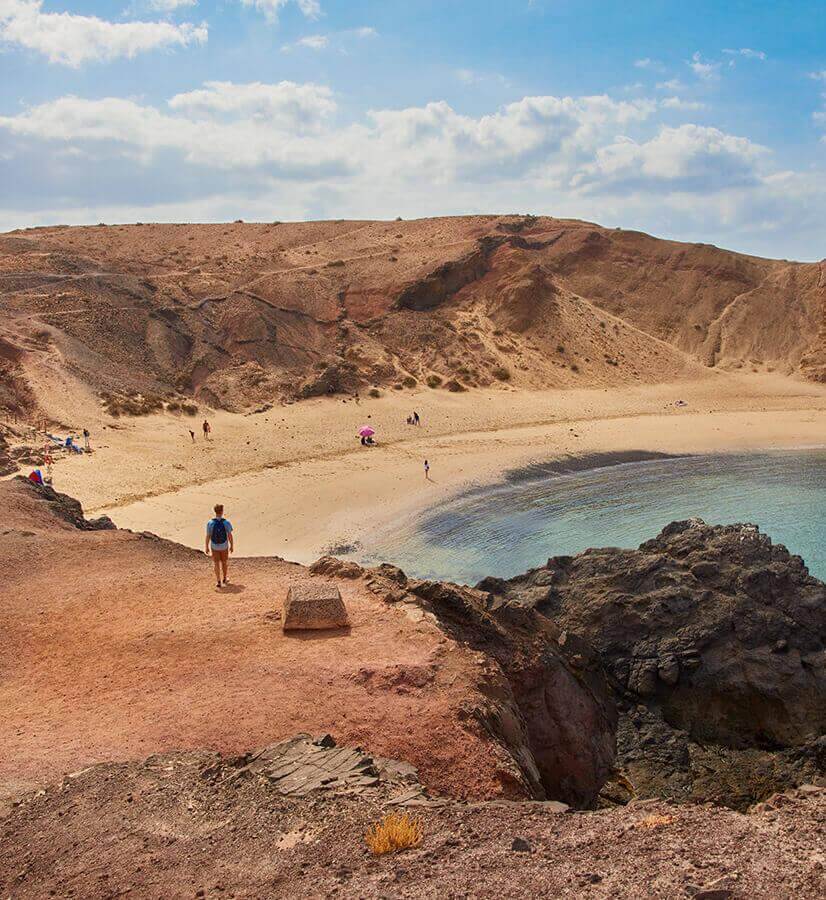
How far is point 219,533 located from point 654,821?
24.8 feet

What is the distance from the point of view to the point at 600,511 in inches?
1048

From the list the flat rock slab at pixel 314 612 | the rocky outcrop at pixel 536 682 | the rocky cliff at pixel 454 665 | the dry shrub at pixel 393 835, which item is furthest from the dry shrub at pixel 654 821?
the flat rock slab at pixel 314 612

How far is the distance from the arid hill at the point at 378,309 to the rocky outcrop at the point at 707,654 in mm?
25247

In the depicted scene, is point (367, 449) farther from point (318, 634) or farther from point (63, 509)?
point (318, 634)

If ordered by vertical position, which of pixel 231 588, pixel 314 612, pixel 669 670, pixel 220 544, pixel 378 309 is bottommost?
pixel 669 670

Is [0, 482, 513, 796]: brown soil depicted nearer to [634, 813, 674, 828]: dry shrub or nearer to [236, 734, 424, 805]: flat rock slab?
[236, 734, 424, 805]: flat rock slab

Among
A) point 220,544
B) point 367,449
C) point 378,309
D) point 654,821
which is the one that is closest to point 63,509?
point 220,544

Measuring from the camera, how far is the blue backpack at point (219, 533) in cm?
1191

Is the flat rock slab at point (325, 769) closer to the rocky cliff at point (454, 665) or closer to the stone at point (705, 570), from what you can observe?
the rocky cliff at point (454, 665)

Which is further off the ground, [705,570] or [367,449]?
[367,449]

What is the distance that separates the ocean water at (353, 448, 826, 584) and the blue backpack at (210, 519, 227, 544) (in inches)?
367

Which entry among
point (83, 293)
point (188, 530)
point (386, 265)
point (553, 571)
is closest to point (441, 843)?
point (553, 571)

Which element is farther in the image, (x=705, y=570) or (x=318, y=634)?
(x=705, y=570)

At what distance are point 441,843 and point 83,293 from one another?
41.5 metres
